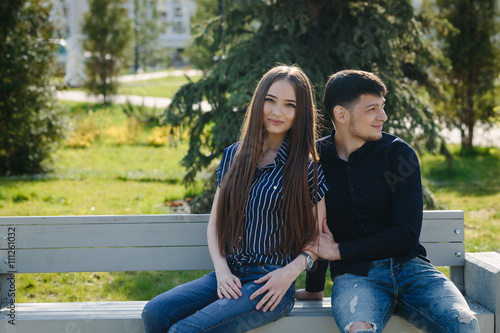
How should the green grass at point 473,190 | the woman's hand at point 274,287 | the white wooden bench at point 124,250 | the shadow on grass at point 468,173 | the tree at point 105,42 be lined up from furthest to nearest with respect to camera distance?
the tree at point 105,42 → the shadow on grass at point 468,173 → the green grass at point 473,190 → the white wooden bench at point 124,250 → the woman's hand at point 274,287

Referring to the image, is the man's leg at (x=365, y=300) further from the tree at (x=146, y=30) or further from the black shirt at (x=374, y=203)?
the tree at (x=146, y=30)

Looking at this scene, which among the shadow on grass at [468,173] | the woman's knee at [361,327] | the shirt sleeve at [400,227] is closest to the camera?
the woman's knee at [361,327]

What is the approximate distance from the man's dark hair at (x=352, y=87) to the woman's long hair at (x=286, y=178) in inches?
5.7

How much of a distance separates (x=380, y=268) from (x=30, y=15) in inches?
298

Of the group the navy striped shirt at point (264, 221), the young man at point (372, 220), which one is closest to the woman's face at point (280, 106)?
the navy striped shirt at point (264, 221)

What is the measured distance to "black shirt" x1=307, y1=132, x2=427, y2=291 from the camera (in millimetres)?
2557

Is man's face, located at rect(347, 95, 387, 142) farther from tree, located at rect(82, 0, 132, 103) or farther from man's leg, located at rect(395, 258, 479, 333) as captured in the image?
tree, located at rect(82, 0, 132, 103)

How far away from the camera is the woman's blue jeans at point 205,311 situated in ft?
7.75

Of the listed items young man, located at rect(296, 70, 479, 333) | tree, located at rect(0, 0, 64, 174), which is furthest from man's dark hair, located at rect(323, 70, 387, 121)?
tree, located at rect(0, 0, 64, 174)

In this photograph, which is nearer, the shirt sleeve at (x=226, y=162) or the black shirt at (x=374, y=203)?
the black shirt at (x=374, y=203)

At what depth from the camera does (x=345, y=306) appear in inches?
94.8

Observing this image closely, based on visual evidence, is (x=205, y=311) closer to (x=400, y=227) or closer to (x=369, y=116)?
(x=400, y=227)

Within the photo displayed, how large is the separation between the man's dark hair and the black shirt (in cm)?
22

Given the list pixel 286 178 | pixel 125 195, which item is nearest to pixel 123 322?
pixel 286 178
